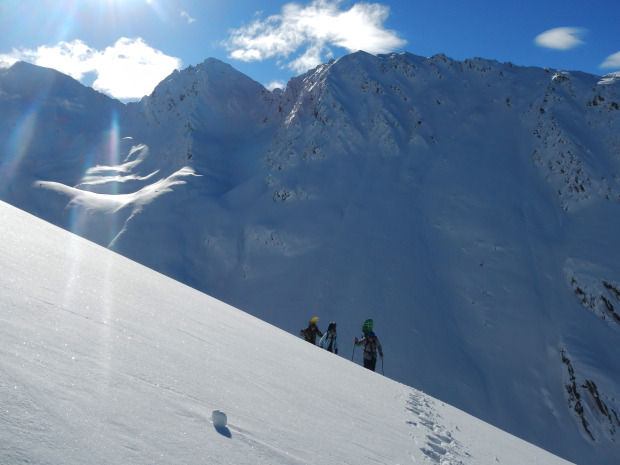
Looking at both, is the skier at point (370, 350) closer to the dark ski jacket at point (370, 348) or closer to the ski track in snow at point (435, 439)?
the dark ski jacket at point (370, 348)

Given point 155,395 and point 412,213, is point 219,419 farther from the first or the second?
point 412,213

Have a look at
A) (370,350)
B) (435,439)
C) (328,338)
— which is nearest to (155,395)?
(435,439)

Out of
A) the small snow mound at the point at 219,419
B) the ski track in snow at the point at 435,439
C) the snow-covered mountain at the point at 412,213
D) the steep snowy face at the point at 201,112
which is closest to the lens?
the small snow mound at the point at 219,419

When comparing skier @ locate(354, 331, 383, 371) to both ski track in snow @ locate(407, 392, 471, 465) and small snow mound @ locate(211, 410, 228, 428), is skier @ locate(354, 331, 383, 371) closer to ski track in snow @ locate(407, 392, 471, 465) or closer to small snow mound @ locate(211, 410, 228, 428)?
ski track in snow @ locate(407, 392, 471, 465)

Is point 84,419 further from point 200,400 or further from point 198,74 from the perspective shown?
point 198,74

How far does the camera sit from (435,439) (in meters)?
3.95

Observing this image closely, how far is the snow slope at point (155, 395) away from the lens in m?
1.47

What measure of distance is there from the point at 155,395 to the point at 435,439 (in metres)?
2.94

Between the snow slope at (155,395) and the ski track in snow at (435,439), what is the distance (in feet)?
0.06

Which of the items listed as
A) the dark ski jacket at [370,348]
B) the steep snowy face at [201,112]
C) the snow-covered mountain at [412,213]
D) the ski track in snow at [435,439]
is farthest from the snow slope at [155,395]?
the steep snowy face at [201,112]

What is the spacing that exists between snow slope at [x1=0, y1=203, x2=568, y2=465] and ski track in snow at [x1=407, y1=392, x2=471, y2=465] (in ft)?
0.06

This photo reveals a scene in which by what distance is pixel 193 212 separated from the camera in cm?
3962

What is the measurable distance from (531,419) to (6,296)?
25.8 meters

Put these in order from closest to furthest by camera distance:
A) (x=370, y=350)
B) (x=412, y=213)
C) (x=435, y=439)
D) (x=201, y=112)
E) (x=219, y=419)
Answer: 1. (x=219, y=419)
2. (x=435, y=439)
3. (x=370, y=350)
4. (x=412, y=213)
5. (x=201, y=112)
